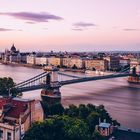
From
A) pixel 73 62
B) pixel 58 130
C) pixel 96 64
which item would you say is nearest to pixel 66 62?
pixel 73 62

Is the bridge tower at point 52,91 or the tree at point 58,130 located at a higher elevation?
the tree at point 58,130

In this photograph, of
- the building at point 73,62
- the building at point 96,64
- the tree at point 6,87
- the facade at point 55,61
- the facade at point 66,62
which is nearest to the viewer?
the tree at point 6,87

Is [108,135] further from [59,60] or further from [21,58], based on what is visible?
[21,58]

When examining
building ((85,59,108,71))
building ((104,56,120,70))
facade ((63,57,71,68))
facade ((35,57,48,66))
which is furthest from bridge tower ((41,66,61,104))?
facade ((35,57,48,66))

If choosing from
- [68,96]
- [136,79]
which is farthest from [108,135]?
[136,79]

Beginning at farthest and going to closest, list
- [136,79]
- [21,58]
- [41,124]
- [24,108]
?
[21,58], [136,79], [24,108], [41,124]

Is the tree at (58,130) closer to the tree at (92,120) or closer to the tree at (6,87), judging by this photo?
the tree at (92,120)

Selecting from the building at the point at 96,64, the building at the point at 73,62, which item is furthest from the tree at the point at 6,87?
the building at the point at 73,62
